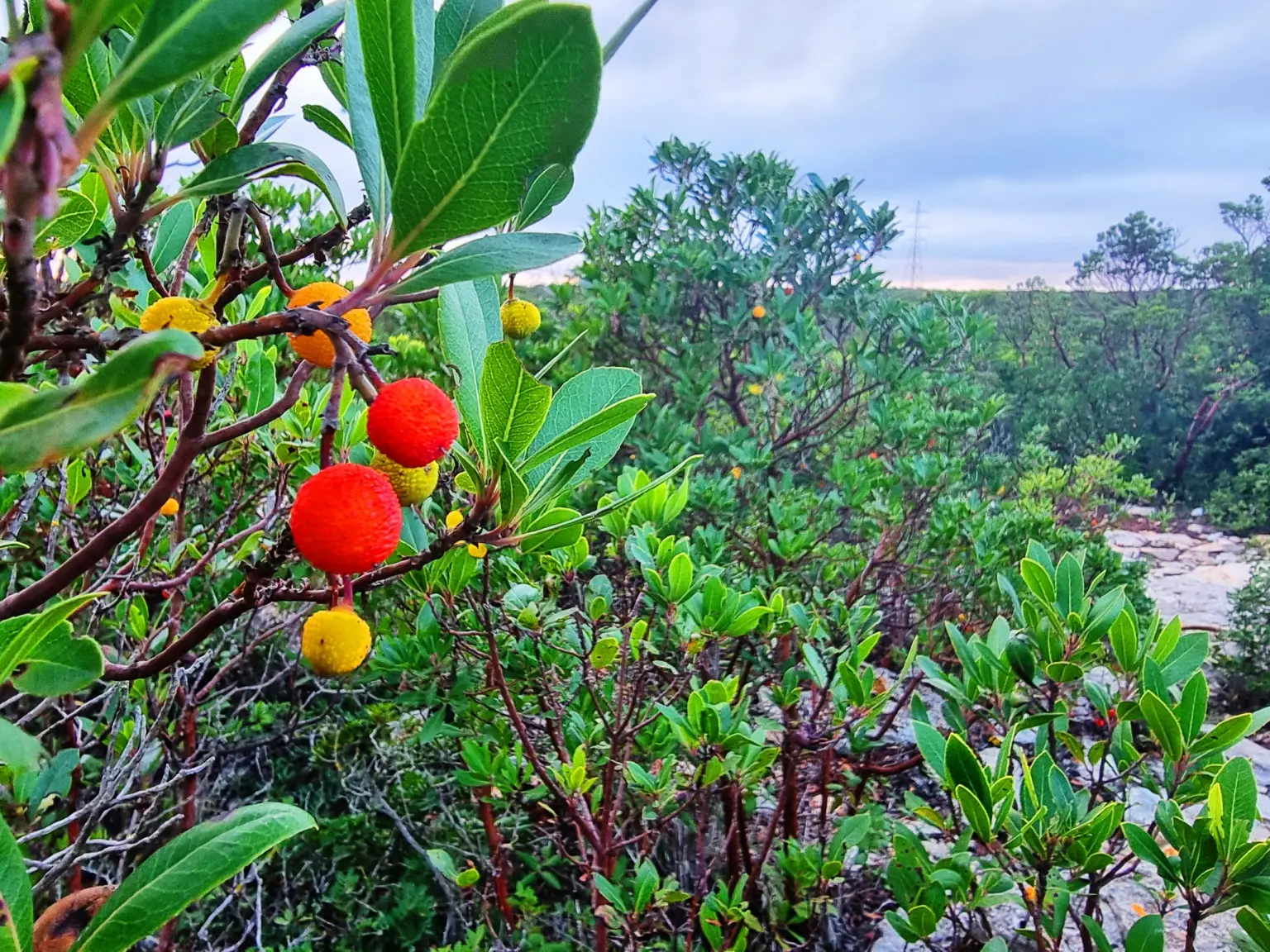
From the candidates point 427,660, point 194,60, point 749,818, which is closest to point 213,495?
point 427,660

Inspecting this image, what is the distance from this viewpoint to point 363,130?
408 mm

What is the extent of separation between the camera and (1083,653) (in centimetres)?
97

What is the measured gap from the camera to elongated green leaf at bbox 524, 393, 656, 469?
1.55 feet

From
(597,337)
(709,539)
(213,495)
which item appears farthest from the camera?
(597,337)

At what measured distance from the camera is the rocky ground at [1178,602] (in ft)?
5.54

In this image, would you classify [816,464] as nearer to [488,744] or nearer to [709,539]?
[709,539]

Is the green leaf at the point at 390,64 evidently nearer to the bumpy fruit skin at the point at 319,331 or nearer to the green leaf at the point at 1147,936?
the bumpy fruit skin at the point at 319,331

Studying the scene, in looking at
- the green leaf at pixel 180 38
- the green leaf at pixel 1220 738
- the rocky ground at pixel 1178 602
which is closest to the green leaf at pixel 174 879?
the green leaf at pixel 180 38

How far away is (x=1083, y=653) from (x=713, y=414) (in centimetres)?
226

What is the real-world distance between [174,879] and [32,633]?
15 centimetres

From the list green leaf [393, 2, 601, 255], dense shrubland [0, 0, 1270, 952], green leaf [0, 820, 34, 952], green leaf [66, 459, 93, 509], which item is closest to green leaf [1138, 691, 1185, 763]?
dense shrubland [0, 0, 1270, 952]

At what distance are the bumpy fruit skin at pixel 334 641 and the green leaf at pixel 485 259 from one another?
216mm

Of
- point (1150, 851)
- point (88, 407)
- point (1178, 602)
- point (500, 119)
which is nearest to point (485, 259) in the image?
point (500, 119)

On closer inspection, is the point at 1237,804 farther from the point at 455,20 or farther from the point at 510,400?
the point at 455,20
